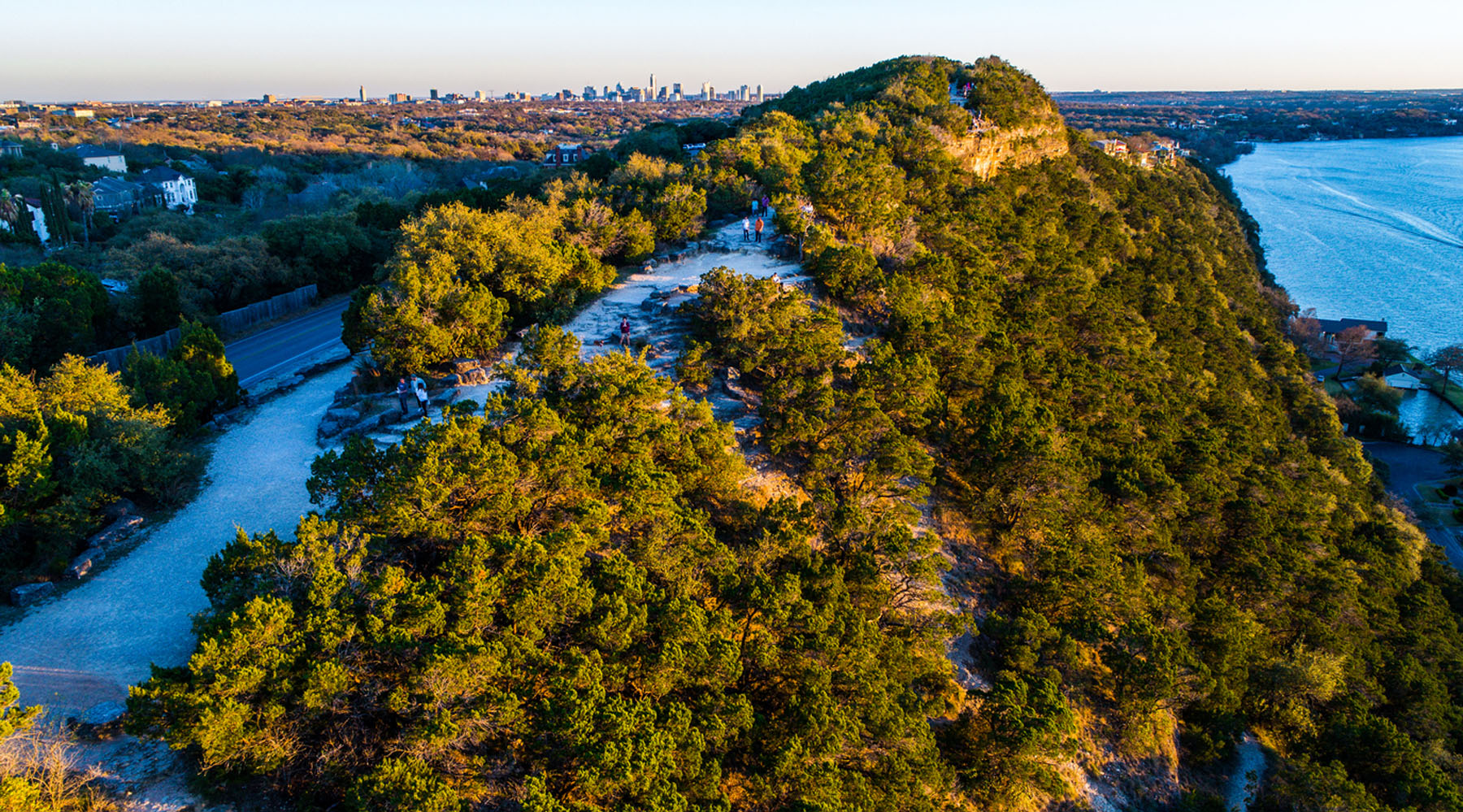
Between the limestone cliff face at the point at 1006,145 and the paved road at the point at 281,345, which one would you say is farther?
the limestone cliff face at the point at 1006,145

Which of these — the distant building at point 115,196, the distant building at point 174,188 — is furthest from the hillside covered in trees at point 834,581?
the distant building at point 174,188

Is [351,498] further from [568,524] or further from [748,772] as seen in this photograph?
[748,772]

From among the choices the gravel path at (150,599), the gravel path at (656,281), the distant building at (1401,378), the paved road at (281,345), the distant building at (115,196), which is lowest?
the distant building at (1401,378)

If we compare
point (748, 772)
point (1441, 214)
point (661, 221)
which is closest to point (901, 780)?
point (748, 772)

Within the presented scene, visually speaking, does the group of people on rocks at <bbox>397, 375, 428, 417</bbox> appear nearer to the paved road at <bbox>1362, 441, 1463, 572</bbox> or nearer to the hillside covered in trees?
the hillside covered in trees

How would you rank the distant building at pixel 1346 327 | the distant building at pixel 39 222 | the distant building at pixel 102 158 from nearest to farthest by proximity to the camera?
1. the distant building at pixel 39 222
2. the distant building at pixel 1346 327
3. the distant building at pixel 102 158

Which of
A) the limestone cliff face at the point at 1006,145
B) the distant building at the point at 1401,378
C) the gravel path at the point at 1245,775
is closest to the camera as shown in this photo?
the gravel path at the point at 1245,775

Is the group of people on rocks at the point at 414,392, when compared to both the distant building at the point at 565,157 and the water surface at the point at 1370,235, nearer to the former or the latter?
the distant building at the point at 565,157

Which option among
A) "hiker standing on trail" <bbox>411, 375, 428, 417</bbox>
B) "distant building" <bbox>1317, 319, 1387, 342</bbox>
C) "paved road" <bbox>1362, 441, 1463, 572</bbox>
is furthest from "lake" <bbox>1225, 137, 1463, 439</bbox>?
"hiker standing on trail" <bbox>411, 375, 428, 417</bbox>
